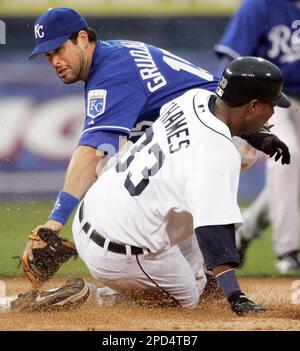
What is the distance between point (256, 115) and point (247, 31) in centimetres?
249

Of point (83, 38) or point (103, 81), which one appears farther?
point (83, 38)

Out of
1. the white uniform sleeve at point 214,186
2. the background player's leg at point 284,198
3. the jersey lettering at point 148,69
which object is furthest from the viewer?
the background player's leg at point 284,198

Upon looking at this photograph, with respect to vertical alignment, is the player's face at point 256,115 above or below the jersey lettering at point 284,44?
above

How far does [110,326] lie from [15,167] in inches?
179

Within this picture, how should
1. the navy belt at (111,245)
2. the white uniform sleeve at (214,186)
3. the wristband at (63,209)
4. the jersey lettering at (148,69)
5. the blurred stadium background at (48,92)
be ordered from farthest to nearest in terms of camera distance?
the blurred stadium background at (48,92) < the jersey lettering at (148,69) < the wristband at (63,209) < the navy belt at (111,245) < the white uniform sleeve at (214,186)

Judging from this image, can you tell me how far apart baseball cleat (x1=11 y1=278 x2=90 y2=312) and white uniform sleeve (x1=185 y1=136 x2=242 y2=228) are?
943mm

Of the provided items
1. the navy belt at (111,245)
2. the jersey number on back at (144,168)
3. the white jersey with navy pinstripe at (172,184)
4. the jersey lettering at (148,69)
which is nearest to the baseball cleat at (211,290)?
the white jersey with navy pinstripe at (172,184)

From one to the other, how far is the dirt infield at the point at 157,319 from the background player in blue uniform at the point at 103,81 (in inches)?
19.6

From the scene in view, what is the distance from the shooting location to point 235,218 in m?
3.72

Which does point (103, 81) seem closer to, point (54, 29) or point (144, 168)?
point (54, 29)

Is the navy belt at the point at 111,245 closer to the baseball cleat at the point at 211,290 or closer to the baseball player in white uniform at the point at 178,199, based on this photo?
the baseball player in white uniform at the point at 178,199

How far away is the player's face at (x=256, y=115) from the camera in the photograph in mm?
3959

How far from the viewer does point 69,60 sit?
4914 millimetres

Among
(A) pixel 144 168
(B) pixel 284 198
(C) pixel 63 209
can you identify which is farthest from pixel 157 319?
(B) pixel 284 198
